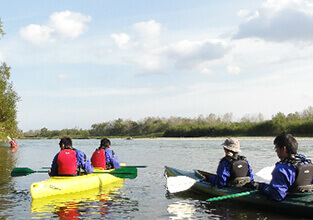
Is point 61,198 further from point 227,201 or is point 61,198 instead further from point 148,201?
point 227,201

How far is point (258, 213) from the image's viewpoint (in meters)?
6.88

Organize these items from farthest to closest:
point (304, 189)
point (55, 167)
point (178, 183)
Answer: point (55, 167)
point (178, 183)
point (304, 189)

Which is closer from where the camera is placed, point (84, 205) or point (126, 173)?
point (84, 205)

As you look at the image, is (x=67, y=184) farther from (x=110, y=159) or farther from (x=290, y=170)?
(x=290, y=170)

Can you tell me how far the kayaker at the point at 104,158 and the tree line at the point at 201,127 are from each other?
51.6 meters

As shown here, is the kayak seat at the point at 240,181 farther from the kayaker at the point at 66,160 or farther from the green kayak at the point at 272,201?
the kayaker at the point at 66,160

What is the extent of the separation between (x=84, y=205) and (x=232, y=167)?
11.4 feet

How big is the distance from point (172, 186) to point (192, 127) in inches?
2905

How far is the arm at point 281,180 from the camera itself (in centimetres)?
606

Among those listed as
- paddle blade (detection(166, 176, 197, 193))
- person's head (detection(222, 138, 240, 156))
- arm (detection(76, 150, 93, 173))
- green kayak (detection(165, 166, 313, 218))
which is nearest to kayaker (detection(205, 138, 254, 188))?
person's head (detection(222, 138, 240, 156))

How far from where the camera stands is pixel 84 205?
26.2ft

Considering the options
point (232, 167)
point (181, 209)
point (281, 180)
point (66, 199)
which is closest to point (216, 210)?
point (181, 209)

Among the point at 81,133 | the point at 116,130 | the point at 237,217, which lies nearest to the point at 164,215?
the point at 237,217

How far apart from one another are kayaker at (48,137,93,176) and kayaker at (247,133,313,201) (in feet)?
16.3
